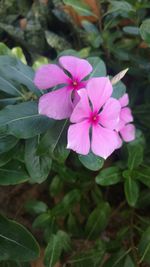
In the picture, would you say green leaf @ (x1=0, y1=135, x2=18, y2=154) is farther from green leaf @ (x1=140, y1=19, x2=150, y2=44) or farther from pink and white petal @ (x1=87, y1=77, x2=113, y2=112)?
green leaf @ (x1=140, y1=19, x2=150, y2=44)

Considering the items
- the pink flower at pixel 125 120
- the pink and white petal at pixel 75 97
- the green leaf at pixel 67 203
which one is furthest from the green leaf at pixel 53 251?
the pink and white petal at pixel 75 97

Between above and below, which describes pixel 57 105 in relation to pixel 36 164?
above

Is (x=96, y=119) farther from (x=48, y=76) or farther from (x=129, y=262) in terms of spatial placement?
(x=129, y=262)

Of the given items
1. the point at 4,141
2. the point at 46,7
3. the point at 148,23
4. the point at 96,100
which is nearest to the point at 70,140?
the point at 96,100

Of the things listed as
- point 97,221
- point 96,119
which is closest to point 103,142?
point 96,119

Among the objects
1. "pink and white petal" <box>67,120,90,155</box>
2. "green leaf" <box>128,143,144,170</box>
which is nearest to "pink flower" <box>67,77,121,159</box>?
"pink and white petal" <box>67,120,90,155</box>

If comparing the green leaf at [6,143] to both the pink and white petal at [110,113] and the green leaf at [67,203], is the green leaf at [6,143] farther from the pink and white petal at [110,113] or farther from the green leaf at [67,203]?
the green leaf at [67,203]
